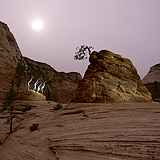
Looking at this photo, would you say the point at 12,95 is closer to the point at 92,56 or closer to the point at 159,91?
the point at 92,56

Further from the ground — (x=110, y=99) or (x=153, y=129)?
(x=110, y=99)

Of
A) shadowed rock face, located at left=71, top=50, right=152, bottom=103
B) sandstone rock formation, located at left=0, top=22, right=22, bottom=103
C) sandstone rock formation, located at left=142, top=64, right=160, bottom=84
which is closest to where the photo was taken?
shadowed rock face, located at left=71, top=50, right=152, bottom=103

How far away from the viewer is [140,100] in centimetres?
1239

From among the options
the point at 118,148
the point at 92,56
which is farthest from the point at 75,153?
the point at 92,56

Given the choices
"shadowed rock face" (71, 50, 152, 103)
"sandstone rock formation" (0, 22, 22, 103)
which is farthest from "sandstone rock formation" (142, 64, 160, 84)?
"sandstone rock formation" (0, 22, 22, 103)

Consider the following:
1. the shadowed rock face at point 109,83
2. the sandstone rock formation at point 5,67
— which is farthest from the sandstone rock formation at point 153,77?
the sandstone rock formation at point 5,67

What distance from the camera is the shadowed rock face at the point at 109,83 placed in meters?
12.1

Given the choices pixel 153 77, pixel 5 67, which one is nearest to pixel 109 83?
pixel 5 67

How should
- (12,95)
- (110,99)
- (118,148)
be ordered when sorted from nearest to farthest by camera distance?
(118,148)
(110,99)
(12,95)

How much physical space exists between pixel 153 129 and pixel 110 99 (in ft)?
22.4

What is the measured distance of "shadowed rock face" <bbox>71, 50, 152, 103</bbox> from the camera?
12.1m

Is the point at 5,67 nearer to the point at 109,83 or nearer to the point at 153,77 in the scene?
the point at 109,83

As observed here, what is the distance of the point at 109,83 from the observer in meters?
13.2

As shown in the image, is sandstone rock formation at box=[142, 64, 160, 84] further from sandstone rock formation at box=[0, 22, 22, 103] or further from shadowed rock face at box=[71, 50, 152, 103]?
sandstone rock formation at box=[0, 22, 22, 103]
